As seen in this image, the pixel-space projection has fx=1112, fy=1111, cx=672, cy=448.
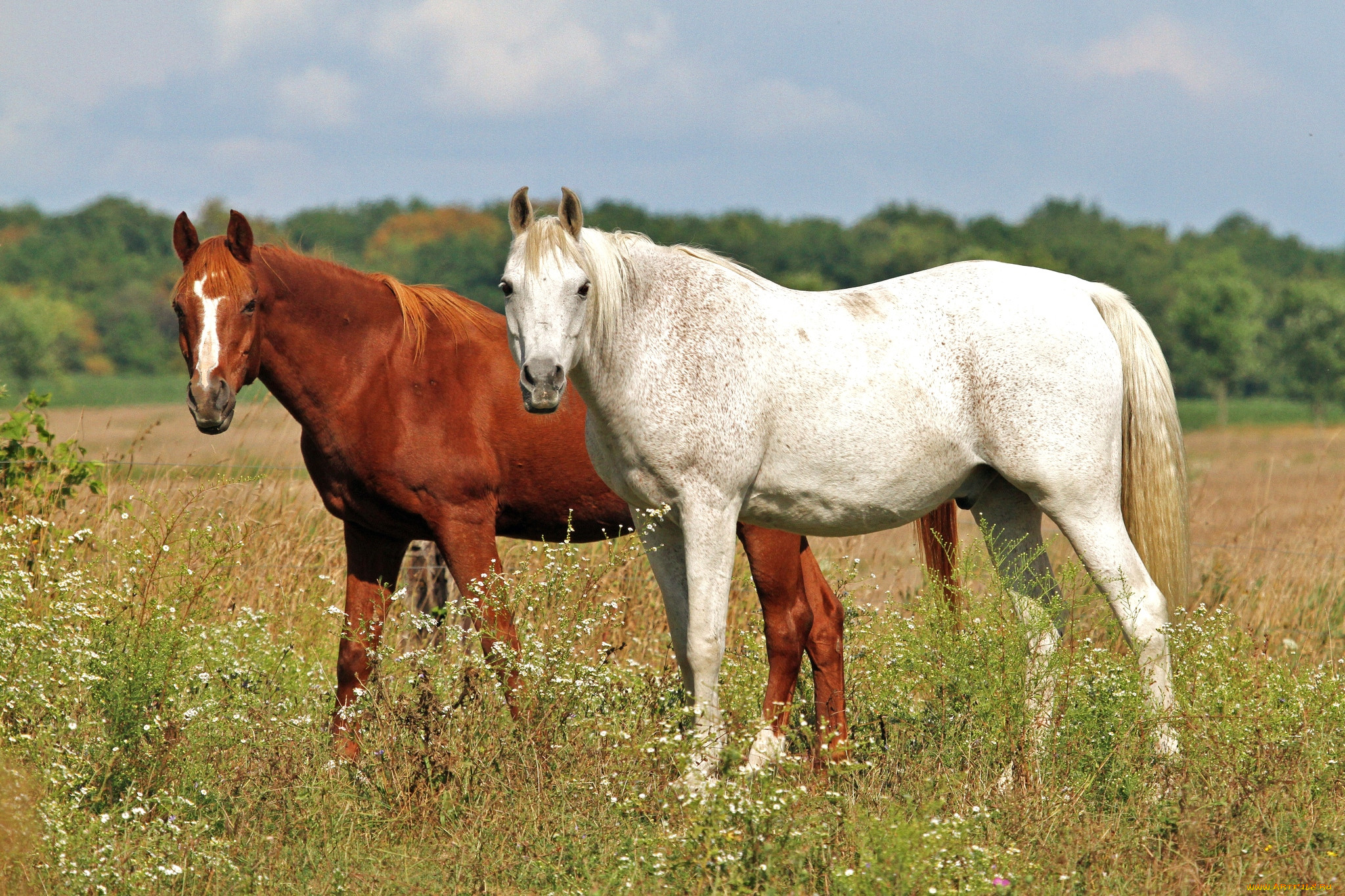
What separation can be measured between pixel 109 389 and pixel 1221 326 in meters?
69.7

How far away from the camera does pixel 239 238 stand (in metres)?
4.97

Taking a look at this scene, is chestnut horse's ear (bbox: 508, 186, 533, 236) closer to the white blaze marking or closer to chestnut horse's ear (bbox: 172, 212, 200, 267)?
the white blaze marking

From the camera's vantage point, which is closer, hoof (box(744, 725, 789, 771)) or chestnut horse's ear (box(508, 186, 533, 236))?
hoof (box(744, 725, 789, 771))

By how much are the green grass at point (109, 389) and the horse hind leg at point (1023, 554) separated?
177 feet

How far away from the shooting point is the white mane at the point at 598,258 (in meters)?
3.83

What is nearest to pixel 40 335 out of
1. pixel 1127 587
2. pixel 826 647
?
pixel 826 647

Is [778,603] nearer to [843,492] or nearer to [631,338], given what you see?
[843,492]

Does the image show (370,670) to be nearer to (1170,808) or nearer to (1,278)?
(1170,808)

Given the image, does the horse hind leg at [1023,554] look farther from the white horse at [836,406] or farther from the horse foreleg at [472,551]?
the horse foreleg at [472,551]

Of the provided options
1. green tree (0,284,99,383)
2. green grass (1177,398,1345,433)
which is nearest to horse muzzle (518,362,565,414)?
green grass (1177,398,1345,433)

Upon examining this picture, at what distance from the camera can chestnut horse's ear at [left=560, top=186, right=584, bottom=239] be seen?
383cm

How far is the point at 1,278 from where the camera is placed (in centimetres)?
8638

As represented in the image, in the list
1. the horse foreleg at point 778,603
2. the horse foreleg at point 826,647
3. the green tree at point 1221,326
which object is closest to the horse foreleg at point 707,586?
the horse foreleg at point 778,603

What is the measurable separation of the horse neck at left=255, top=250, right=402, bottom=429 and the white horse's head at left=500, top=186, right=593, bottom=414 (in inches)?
61.7
